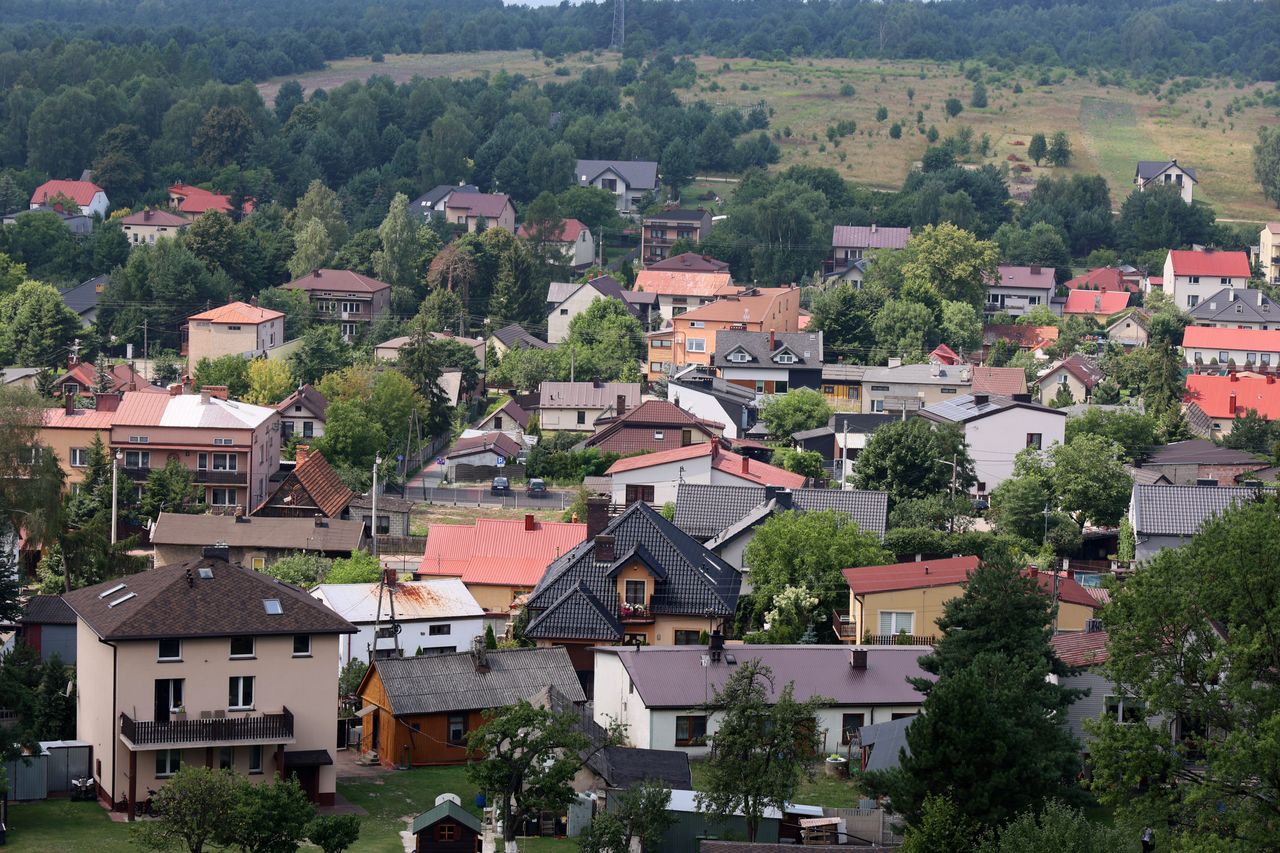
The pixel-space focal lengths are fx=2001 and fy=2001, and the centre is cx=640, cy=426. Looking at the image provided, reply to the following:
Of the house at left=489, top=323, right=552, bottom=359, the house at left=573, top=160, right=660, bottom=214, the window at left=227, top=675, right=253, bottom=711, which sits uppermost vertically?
the house at left=573, top=160, right=660, bottom=214

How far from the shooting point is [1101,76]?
173875mm

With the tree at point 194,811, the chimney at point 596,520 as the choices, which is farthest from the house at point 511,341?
the tree at point 194,811

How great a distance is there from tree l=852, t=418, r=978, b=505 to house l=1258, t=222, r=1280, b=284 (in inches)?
2355

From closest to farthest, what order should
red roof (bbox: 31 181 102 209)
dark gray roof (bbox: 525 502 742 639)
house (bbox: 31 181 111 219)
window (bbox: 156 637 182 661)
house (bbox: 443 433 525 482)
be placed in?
window (bbox: 156 637 182 661) → dark gray roof (bbox: 525 502 742 639) → house (bbox: 443 433 525 482) → house (bbox: 31 181 111 219) → red roof (bbox: 31 181 102 209)

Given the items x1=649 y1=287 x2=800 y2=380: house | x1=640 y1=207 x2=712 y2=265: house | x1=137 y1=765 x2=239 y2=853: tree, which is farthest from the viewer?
x1=640 y1=207 x2=712 y2=265: house

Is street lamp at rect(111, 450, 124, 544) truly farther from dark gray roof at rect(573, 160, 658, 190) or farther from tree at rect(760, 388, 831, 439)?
dark gray roof at rect(573, 160, 658, 190)

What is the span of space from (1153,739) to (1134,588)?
2264 millimetres

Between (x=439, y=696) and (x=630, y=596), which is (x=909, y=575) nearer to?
(x=630, y=596)

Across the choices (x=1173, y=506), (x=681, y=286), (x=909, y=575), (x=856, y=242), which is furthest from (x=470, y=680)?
(x=856, y=242)

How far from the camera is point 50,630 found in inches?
1700

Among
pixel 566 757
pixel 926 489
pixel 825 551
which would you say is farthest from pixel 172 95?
pixel 566 757

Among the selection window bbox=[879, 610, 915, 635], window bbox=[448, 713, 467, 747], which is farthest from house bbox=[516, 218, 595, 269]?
window bbox=[448, 713, 467, 747]

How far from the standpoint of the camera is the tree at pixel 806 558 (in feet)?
147

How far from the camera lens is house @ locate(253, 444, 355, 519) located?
2341 inches
